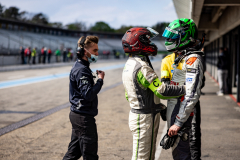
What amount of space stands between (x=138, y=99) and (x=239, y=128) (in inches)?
170

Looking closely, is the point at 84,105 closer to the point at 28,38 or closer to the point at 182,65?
the point at 182,65

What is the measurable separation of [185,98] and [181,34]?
66 cm

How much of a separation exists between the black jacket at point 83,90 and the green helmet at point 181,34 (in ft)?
3.45

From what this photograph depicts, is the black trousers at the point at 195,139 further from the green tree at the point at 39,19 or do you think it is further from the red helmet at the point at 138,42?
the green tree at the point at 39,19

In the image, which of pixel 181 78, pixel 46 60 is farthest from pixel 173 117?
pixel 46 60

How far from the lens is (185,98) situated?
7.74 feet

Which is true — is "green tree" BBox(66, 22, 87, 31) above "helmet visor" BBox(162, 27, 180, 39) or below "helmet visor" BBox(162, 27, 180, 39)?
above

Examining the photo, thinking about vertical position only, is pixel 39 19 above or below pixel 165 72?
above

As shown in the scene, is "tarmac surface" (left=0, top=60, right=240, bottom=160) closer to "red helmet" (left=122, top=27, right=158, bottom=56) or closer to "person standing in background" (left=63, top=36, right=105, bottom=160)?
"person standing in background" (left=63, top=36, right=105, bottom=160)

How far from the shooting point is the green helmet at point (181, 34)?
2566 mm

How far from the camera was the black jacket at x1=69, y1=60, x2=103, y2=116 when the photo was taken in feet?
9.89

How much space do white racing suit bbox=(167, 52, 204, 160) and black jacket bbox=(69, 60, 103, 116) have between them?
3.05 feet

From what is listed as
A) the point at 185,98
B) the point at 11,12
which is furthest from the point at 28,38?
the point at 11,12

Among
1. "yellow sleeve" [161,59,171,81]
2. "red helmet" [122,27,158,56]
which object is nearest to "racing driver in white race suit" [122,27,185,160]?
"red helmet" [122,27,158,56]
